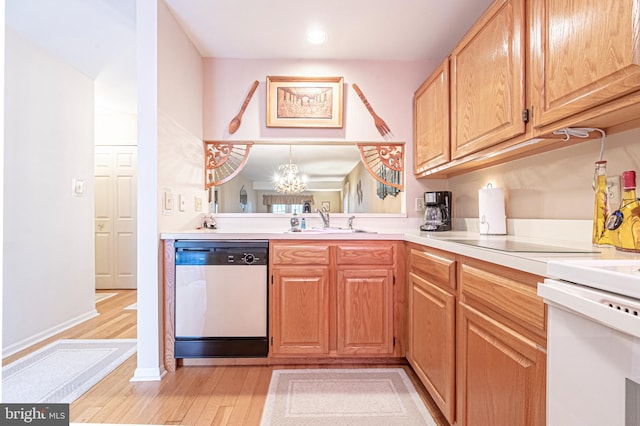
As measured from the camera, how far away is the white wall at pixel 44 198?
7.60 ft

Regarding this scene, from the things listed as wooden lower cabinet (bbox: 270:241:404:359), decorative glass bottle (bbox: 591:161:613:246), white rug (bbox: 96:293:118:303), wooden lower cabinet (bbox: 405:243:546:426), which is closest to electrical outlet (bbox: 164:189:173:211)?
wooden lower cabinet (bbox: 270:241:404:359)

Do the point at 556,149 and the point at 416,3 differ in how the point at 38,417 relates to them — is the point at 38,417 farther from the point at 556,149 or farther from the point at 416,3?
the point at 416,3

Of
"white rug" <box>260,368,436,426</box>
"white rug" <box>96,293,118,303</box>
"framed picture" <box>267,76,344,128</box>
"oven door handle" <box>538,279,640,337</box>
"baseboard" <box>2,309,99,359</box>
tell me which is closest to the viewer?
"oven door handle" <box>538,279,640,337</box>

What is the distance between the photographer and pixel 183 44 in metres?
2.26

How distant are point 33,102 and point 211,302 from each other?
2124mm

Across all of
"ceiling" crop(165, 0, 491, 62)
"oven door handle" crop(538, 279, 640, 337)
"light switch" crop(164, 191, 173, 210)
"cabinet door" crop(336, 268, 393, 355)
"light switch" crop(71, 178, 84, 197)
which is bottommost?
"cabinet door" crop(336, 268, 393, 355)

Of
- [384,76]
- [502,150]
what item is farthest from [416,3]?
[502,150]

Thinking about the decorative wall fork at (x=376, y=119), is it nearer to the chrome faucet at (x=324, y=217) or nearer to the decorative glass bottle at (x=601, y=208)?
the chrome faucet at (x=324, y=217)

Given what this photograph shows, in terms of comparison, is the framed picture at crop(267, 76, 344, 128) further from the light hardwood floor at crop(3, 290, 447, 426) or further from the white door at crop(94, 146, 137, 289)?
the white door at crop(94, 146, 137, 289)

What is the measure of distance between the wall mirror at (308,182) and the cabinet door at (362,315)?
81cm

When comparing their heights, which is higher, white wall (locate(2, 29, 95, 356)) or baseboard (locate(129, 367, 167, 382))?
white wall (locate(2, 29, 95, 356))

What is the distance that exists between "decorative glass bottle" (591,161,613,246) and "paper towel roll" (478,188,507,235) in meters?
0.57

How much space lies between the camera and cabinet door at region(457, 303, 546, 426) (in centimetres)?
89

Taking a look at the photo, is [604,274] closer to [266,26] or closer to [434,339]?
[434,339]
